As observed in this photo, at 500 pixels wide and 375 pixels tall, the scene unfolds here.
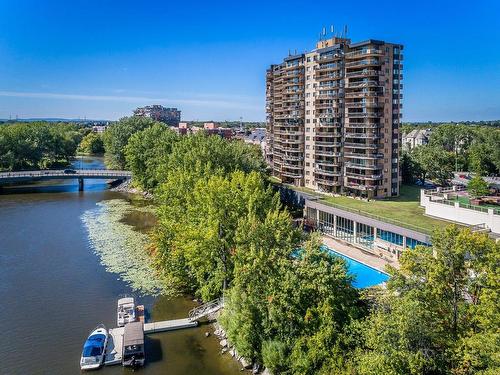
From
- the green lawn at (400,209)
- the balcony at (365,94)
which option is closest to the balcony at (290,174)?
the green lawn at (400,209)

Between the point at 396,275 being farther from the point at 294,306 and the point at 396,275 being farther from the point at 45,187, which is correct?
the point at 45,187

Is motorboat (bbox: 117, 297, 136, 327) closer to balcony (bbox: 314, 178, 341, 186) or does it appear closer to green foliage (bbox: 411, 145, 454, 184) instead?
balcony (bbox: 314, 178, 341, 186)

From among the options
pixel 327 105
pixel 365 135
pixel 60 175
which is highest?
pixel 327 105

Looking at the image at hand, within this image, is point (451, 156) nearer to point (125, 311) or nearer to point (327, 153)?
point (327, 153)

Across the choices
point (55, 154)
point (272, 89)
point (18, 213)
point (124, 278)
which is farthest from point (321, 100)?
point (55, 154)

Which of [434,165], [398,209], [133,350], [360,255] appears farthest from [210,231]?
[434,165]

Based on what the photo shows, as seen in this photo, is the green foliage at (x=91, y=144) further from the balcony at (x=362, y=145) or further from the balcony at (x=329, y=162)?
the balcony at (x=362, y=145)

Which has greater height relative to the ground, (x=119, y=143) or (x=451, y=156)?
(x=119, y=143)
